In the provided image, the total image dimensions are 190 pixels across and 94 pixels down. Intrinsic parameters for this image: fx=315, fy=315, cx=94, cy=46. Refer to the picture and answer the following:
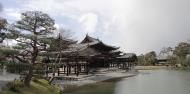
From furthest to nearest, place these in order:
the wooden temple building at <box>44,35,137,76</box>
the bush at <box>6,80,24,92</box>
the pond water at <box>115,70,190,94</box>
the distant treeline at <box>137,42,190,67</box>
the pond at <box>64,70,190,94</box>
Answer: the distant treeline at <box>137,42,190,67</box>
the wooden temple building at <box>44,35,137,76</box>
the pond water at <box>115,70,190,94</box>
the pond at <box>64,70,190,94</box>
the bush at <box>6,80,24,92</box>

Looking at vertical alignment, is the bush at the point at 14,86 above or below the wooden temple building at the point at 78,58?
below

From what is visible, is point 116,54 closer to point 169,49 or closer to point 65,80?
point 65,80

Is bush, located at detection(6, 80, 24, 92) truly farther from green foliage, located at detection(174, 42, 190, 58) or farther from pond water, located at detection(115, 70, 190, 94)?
green foliage, located at detection(174, 42, 190, 58)

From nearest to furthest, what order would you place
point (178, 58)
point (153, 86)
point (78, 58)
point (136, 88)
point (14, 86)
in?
point (14, 86), point (136, 88), point (153, 86), point (78, 58), point (178, 58)

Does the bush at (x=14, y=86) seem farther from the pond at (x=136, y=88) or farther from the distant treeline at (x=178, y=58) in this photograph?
the distant treeline at (x=178, y=58)

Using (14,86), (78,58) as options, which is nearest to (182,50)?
(78,58)

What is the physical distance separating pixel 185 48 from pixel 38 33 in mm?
79782

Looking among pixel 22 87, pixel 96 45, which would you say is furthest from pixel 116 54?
pixel 22 87

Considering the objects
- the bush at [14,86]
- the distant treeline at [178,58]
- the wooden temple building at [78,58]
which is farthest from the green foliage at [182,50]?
the bush at [14,86]

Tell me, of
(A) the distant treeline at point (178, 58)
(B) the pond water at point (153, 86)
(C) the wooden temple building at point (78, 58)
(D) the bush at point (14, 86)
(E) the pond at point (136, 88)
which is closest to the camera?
(D) the bush at point (14, 86)

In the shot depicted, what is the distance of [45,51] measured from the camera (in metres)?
26.9

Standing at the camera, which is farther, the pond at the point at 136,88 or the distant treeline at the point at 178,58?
the distant treeline at the point at 178,58

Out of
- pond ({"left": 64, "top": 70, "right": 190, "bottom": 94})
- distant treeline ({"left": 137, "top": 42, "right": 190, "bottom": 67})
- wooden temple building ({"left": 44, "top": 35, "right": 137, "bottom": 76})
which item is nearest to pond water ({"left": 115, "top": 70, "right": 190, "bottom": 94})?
pond ({"left": 64, "top": 70, "right": 190, "bottom": 94})

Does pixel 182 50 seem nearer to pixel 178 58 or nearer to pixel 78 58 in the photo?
pixel 178 58
